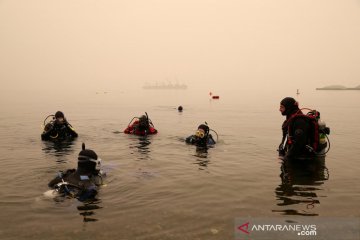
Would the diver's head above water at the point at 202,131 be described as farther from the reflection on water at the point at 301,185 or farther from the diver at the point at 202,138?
the reflection on water at the point at 301,185

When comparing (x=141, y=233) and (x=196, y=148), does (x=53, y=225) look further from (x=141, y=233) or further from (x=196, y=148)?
(x=196, y=148)

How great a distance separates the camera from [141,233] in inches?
246

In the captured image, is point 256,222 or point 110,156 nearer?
point 256,222

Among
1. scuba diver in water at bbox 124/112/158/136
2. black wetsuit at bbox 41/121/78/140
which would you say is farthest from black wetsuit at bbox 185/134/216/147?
black wetsuit at bbox 41/121/78/140

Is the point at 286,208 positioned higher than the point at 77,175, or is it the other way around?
the point at 77,175

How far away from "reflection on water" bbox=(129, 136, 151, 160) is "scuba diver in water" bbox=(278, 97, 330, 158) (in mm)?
5736

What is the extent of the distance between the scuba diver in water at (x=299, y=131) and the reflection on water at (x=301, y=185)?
626mm

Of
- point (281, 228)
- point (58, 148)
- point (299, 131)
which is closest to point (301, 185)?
point (299, 131)

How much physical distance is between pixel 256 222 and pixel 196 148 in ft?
27.7

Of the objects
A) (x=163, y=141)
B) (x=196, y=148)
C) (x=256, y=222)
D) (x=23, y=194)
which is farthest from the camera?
(x=163, y=141)

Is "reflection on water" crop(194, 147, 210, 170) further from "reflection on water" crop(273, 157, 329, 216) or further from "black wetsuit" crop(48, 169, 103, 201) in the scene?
"black wetsuit" crop(48, 169, 103, 201)

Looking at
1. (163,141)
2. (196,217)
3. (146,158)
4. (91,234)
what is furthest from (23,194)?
(163,141)

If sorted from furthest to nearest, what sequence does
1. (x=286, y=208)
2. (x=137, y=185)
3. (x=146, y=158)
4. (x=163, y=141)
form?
(x=163, y=141) → (x=146, y=158) → (x=137, y=185) → (x=286, y=208)

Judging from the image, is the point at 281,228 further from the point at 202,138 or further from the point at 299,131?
the point at 202,138
